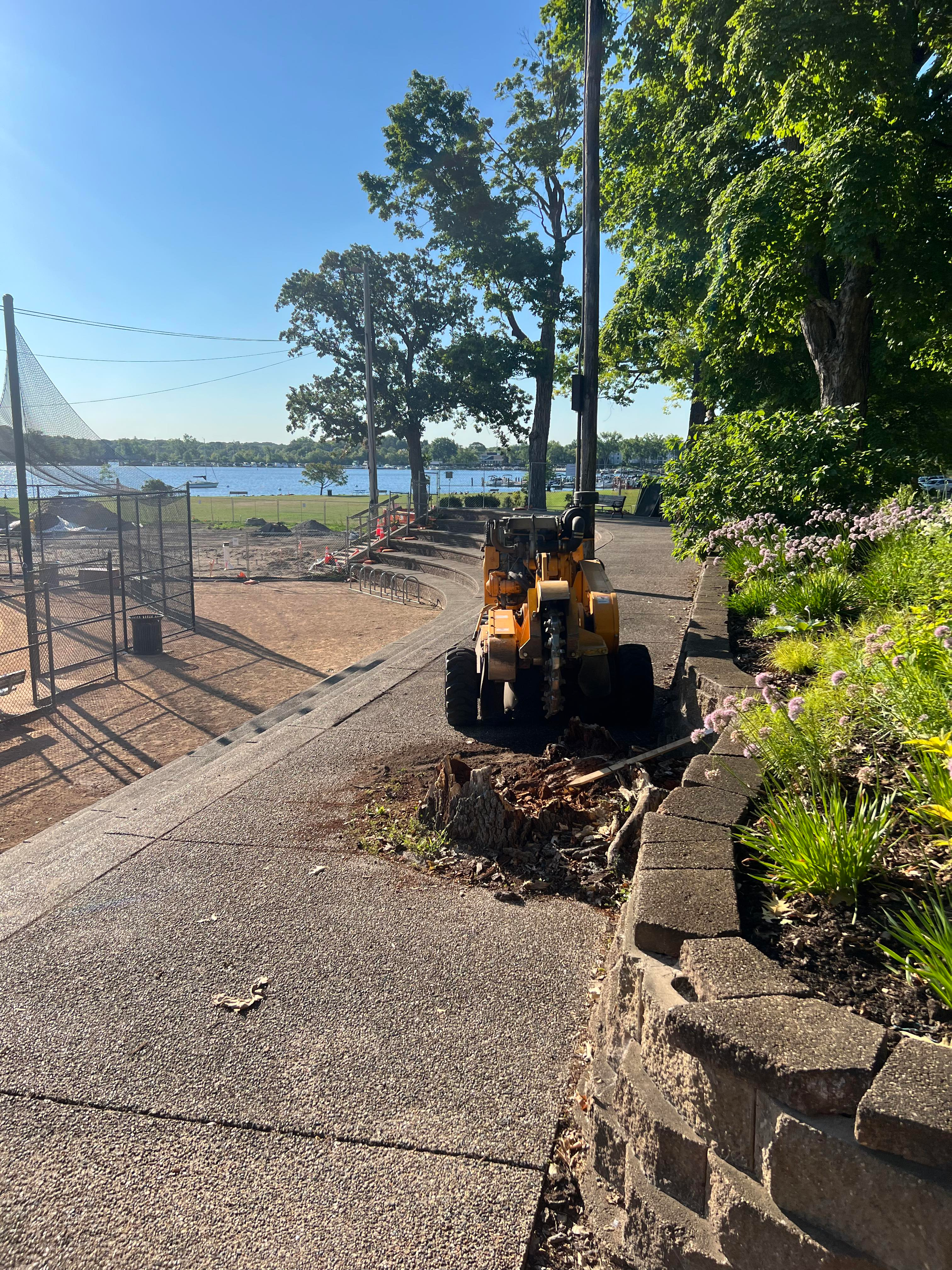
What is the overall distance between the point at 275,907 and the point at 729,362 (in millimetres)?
11335

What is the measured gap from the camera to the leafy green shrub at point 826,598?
623 centimetres

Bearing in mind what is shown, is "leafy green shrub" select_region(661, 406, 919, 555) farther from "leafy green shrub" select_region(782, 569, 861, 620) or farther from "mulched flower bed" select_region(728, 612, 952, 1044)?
"mulched flower bed" select_region(728, 612, 952, 1044)

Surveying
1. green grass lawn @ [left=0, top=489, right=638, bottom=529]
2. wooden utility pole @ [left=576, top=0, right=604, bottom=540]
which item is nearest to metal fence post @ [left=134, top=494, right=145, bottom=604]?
wooden utility pole @ [left=576, top=0, right=604, bottom=540]

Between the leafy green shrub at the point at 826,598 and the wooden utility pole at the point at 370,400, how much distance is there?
22.3 meters

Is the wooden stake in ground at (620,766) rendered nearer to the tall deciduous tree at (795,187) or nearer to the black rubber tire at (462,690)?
the black rubber tire at (462,690)

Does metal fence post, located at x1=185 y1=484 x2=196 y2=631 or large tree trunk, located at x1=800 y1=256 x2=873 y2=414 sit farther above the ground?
large tree trunk, located at x1=800 y1=256 x2=873 y2=414

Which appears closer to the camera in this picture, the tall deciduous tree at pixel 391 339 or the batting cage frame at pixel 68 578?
the batting cage frame at pixel 68 578

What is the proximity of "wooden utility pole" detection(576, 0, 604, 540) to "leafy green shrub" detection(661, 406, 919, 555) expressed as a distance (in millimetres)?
1311

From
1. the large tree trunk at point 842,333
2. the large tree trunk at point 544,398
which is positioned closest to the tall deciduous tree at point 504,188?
the large tree trunk at point 544,398

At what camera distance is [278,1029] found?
148 inches

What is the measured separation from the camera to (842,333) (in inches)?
440

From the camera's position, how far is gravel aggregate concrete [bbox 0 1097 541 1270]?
8.75ft

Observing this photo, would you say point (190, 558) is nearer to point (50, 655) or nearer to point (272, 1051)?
point (50, 655)

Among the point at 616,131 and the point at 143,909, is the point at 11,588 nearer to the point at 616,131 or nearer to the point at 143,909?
the point at 616,131
